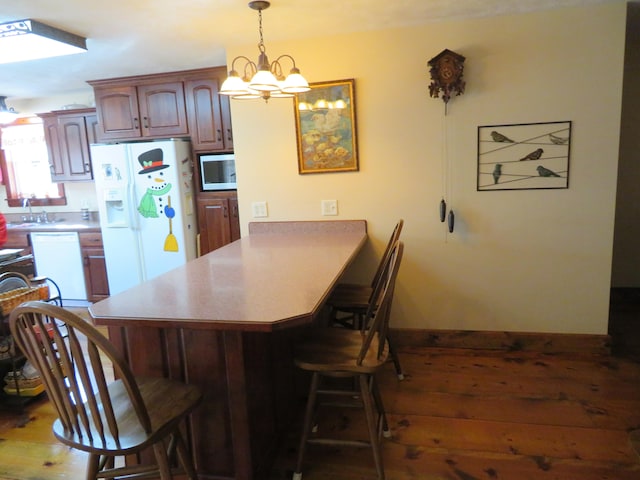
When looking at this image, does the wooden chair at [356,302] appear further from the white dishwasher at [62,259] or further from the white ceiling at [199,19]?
the white dishwasher at [62,259]

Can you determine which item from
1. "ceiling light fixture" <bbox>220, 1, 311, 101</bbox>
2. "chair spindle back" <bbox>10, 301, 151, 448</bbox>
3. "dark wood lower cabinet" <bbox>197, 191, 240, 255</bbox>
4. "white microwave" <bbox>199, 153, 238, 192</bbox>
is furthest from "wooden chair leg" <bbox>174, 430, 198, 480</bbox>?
"white microwave" <bbox>199, 153, 238, 192</bbox>

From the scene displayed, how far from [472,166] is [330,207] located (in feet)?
3.23

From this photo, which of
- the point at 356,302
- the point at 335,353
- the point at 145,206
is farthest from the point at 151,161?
the point at 335,353

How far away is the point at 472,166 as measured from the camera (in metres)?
2.89

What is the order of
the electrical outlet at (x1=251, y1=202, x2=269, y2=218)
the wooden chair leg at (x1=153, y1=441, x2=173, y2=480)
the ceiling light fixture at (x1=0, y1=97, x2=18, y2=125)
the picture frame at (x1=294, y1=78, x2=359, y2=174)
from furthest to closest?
the ceiling light fixture at (x1=0, y1=97, x2=18, y2=125), the electrical outlet at (x1=251, y1=202, x2=269, y2=218), the picture frame at (x1=294, y1=78, x2=359, y2=174), the wooden chair leg at (x1=153, y1=441, x2=173, y2=480)

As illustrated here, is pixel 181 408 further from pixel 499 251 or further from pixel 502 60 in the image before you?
pixel 502 60

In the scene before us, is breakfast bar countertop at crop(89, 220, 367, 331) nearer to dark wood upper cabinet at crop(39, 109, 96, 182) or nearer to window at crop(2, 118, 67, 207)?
dark wood upper cabinet at crop(39, 109, 96, 182)

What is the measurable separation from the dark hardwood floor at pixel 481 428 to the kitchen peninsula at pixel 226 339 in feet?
0.98

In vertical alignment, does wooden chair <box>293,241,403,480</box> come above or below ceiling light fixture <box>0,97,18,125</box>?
below

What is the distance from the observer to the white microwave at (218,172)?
3.92m

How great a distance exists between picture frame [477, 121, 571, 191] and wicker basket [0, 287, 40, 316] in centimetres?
278

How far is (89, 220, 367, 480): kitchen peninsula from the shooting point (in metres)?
1.50

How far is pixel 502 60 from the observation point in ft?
9.06

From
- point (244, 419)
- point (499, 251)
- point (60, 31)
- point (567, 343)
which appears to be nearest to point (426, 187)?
point (499, 251)
